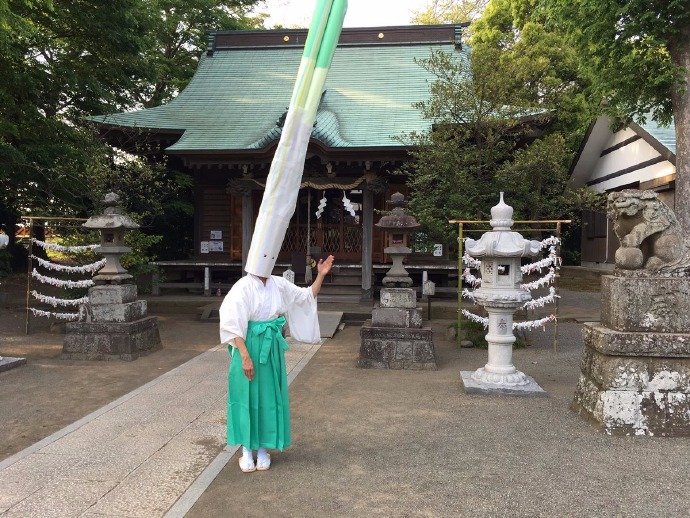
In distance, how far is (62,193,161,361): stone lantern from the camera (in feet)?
24.8

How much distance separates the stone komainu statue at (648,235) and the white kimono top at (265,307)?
123 inches

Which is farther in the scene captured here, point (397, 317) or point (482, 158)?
point (482, 158)

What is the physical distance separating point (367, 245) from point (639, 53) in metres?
6.71

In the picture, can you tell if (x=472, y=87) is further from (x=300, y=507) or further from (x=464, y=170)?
(x=300, y=507)

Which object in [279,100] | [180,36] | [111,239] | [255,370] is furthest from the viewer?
[180,36]

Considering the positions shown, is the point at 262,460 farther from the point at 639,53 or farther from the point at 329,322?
the point at 639,53

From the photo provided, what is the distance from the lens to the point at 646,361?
4.48 m

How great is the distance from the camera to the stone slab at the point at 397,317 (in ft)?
23.8

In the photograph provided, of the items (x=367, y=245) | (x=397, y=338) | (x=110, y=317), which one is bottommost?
(x=397, y=338)

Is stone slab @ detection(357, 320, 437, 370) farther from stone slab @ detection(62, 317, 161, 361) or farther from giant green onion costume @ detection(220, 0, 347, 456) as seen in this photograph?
stone slab @ detection(62, 317, 161, 361)

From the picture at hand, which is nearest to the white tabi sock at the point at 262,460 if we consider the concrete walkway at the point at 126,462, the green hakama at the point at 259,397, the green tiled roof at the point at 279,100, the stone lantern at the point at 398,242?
the green hakama at the point at 259,397

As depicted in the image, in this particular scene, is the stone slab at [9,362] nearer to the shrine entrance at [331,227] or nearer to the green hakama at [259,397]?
the green hakama at [259,397]

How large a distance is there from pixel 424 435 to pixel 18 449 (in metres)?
3.56

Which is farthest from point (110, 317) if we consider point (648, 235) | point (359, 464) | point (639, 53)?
point (639, 53)
